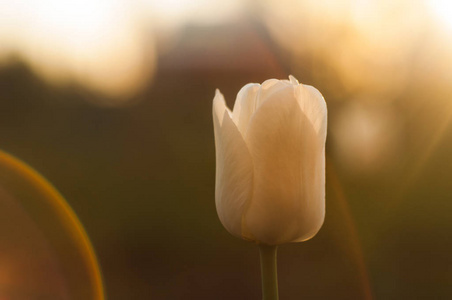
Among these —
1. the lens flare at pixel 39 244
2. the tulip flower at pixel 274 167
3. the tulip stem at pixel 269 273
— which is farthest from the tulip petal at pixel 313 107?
the lens flare at pixel 39 244

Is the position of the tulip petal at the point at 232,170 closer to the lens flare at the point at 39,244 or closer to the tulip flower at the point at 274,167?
the tulip flower at the point at 274,167

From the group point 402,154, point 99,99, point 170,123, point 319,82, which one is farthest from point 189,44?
point 402,154

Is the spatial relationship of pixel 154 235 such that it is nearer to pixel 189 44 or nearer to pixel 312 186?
pixel 189 44

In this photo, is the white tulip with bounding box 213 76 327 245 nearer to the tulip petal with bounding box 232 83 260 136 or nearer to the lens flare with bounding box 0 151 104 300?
the tulip petal with bounding box 232 83 260 136

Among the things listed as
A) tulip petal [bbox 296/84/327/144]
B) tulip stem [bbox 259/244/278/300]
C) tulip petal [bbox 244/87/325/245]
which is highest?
tulip petal [bbox 296/84/327/144]

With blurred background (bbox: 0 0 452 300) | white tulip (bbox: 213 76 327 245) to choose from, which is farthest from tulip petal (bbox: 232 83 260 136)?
blurred background (bbox: 0 0 452 300)

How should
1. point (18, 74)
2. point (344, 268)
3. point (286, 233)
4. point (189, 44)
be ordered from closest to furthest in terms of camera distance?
1. point (286, 233)
2. point (344, 268)
3. point (189, 44)
4. point (18, 74)

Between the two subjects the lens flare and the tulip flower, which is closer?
the tulip flower
